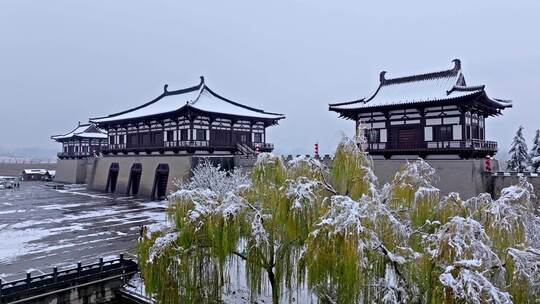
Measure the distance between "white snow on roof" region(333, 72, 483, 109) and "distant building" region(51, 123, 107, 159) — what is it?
3999cm

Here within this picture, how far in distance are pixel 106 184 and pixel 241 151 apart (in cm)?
1663

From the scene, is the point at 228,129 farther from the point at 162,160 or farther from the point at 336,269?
the point at 336,269

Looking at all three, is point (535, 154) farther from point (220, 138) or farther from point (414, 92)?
point (220, 138)

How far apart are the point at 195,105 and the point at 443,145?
62.5 ft

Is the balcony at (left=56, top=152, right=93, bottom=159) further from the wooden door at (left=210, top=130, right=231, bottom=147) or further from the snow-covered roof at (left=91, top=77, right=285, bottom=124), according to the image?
the wooden door at (left=210, top=130, right=231, bottom=147)

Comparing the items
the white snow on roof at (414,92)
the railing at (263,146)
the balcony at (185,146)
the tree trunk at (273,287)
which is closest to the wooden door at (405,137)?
the white snow on roof at (414,92)

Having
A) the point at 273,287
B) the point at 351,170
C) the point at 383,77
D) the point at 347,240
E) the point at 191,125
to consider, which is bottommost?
the point at 273,287

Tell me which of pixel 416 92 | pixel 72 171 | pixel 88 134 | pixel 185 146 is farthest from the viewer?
pixel 88 134

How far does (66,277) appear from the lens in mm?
11070

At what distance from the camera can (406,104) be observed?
71.2ft

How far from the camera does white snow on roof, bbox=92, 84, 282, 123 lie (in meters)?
31.8

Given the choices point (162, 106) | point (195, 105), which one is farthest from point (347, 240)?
point (162, 106)

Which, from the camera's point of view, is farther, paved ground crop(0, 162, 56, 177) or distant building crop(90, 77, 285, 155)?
paved ground crop(0, 162, 56, 177)

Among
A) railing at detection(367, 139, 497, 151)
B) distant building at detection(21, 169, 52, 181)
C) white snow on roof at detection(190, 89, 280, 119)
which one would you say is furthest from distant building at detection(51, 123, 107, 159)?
railing at detection(367, 139, 497, 151)
